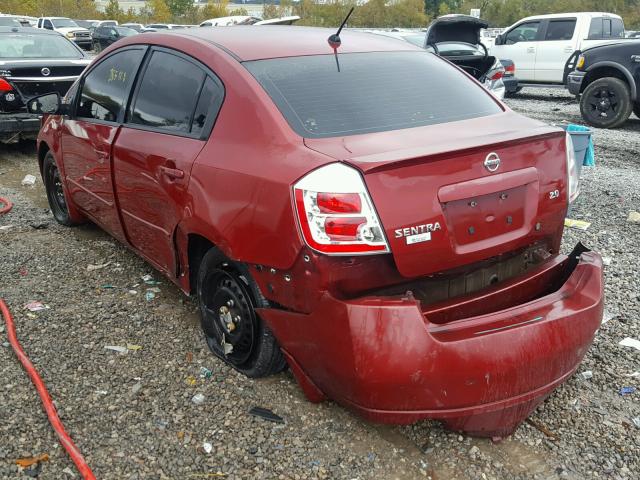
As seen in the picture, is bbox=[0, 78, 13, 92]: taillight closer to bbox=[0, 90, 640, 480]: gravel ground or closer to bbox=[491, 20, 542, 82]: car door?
bbox=[0, 90, 640, 480]: gravel ground

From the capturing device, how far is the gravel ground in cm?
254

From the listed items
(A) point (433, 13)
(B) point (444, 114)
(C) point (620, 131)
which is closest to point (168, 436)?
(B) point (444, 114)

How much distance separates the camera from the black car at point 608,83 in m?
9.79

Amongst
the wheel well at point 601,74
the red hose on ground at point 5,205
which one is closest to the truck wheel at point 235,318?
the red hose on ground at point 5,205

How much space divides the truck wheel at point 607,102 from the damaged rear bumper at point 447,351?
840 cm

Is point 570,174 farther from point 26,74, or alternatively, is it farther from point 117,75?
point 26,74

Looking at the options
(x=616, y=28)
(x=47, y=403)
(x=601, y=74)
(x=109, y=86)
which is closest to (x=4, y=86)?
(x=109, y=86)

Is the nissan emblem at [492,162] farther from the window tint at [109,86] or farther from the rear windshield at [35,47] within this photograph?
the rear windshield at [35,47]

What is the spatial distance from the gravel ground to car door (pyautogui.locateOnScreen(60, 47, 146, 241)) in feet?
1.98

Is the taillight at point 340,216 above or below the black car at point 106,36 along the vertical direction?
above

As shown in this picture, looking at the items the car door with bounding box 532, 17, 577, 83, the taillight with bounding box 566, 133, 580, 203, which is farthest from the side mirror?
the car door with bounding box 532, 17, 577, 83

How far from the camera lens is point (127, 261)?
4.69 m

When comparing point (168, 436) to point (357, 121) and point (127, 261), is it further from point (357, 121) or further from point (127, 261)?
point (127, 261)

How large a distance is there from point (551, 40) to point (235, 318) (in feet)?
43.9
